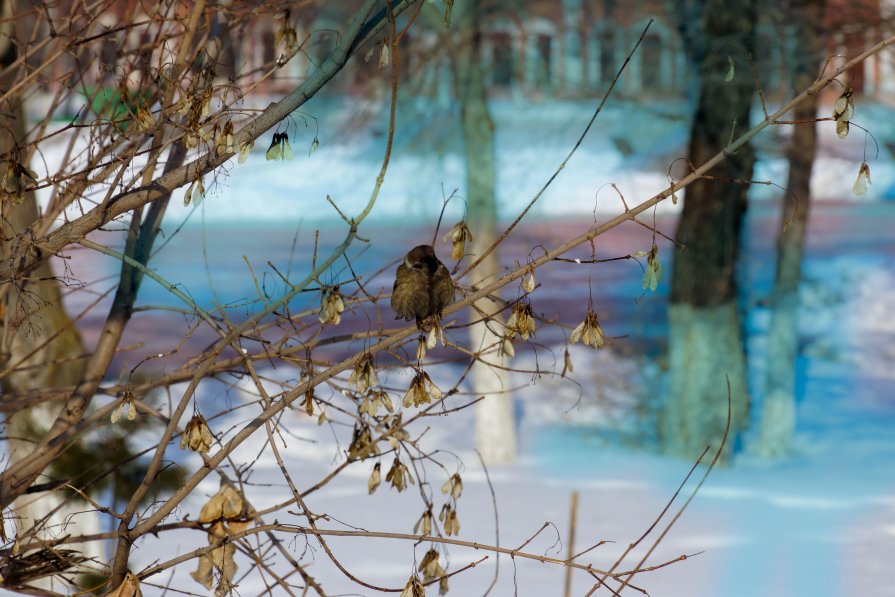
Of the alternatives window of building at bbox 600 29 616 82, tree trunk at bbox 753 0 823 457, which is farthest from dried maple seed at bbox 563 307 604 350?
window of building at bbox 600 29 616 82

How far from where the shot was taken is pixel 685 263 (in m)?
8.02

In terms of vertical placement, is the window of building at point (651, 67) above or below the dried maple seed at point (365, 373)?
above

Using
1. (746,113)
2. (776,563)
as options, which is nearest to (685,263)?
(746,113)

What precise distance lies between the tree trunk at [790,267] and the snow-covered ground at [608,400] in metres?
0.25

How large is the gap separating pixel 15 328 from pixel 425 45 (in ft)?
22.9

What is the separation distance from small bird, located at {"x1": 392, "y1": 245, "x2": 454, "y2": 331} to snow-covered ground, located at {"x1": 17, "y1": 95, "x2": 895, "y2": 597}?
1.73 feet

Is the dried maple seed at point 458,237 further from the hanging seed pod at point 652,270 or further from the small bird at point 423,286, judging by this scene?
the hanging seed pod at point 652,270

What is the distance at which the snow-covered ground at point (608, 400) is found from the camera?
20.4 feet

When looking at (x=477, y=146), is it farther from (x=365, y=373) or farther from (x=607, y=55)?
(x=365, y=373)

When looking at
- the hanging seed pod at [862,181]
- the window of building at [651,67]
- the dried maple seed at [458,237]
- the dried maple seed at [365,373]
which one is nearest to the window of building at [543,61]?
the window of building at [651,67]

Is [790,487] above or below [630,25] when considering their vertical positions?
below

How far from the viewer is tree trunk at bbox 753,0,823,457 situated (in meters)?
7.61

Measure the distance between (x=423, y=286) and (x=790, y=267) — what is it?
6760mm

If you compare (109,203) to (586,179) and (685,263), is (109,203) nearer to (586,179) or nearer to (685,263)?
(685,263)
